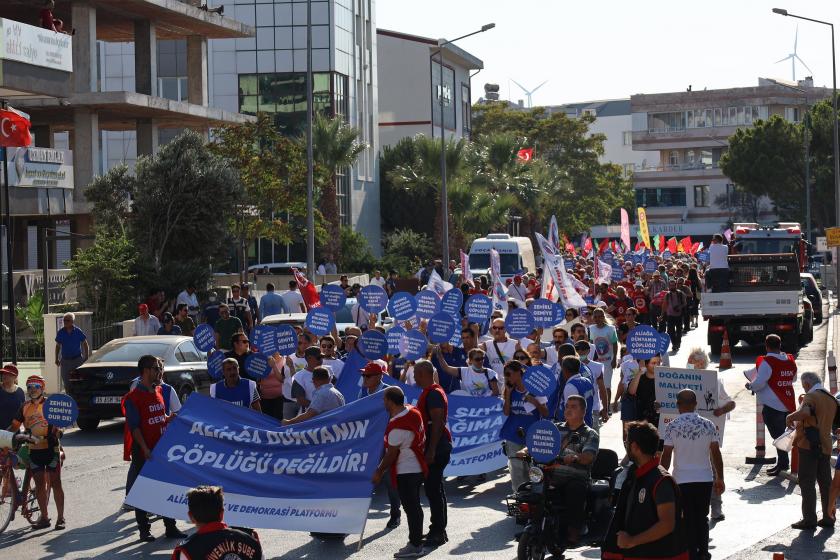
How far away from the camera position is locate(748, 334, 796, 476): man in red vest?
14.9 m

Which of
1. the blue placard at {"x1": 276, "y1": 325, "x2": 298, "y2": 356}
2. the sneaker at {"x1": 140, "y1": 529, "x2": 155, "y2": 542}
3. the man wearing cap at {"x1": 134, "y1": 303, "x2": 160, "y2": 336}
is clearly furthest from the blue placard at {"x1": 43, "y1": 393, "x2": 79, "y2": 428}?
the man wearing cap at {"x1": 134, "y1": 303, "x2": 160, "y2": 336}

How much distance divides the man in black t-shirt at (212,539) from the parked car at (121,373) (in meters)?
12.5

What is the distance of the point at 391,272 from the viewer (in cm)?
5806

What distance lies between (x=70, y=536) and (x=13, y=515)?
2.22 ft

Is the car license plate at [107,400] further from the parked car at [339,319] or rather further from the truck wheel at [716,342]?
the truck wheel at [716,342]

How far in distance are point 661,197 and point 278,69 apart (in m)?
59.6

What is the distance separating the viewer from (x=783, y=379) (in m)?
15.0

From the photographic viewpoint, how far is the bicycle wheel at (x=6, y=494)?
41.1 ft

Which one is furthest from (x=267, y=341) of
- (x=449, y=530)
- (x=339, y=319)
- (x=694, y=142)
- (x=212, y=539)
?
(x=694, y=142)

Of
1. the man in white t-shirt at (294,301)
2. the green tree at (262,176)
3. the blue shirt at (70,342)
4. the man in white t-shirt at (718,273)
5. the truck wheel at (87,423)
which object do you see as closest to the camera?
the truck wheel at (87,423)

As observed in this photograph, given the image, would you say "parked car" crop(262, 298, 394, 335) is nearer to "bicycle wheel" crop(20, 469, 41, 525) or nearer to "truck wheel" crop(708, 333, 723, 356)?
"truck wheel" crop(708, 333, 723, 356)

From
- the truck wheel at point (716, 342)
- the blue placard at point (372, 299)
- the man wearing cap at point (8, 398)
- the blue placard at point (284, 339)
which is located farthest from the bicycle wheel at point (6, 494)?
the truck wheel at point (716, 342)

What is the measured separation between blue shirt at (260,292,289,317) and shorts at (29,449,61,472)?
14001 mm

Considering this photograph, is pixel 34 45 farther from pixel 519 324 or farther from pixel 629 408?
pixel 629 408
